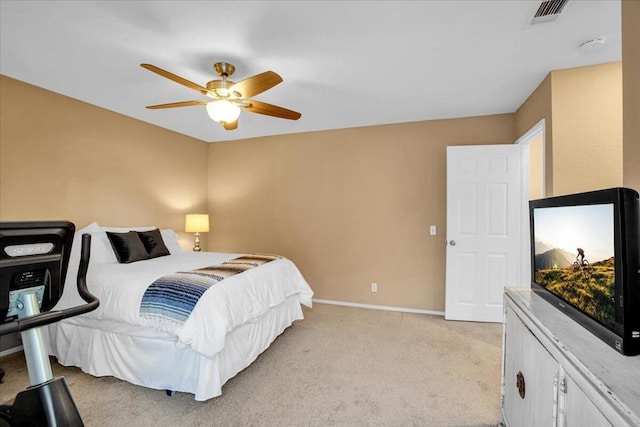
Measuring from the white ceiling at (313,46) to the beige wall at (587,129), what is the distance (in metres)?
0.15

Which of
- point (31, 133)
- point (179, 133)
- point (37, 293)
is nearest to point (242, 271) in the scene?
point (37, 293)

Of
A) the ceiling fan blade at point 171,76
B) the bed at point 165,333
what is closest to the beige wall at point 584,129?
the bed at point 165,333

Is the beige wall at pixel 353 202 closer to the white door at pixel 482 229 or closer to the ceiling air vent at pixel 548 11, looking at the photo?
the white door at pixel 482 229

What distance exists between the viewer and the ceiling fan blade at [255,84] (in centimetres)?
186

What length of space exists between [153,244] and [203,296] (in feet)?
5.21

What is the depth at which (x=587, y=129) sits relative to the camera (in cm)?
221

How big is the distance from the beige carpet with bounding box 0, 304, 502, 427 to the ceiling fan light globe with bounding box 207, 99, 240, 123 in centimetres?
199

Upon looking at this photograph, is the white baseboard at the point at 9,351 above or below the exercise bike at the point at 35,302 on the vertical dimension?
below

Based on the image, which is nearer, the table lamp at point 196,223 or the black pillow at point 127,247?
the black pillow at point 127,247

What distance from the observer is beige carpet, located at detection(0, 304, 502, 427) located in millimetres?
1803

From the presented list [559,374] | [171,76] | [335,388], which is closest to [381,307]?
[335,388]

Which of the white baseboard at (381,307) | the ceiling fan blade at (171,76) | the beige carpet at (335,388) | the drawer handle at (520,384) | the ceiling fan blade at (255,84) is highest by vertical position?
the ceiling fan blade at (255,84)

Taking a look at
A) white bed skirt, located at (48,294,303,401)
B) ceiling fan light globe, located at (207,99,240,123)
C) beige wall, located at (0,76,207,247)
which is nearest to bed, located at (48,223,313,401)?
white bed skirt, located at (48,294,303,401)

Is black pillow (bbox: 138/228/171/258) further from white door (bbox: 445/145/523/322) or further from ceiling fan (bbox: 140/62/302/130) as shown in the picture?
white door (bbox: 445/145/523/322)
